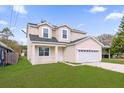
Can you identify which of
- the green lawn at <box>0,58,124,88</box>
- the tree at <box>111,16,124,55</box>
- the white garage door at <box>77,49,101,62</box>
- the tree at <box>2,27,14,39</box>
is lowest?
the green lawn at <box>0,58,124,88</box>

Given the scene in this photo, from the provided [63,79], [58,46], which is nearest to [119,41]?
[58,46]

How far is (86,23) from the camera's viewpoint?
3434 centimetres

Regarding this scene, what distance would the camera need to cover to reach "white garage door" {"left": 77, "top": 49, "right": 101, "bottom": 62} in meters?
22.5

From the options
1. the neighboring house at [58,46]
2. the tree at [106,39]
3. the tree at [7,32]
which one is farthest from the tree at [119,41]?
the tree at [7,32]

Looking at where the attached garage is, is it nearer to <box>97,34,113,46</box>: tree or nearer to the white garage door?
the white garage door

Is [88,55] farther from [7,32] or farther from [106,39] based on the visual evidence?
[106,39]

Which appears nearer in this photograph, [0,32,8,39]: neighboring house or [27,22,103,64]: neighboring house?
[27,22,103,64]: neighboring house

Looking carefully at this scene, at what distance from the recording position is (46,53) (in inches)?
885

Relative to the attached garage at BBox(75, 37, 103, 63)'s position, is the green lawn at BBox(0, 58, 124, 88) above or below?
below

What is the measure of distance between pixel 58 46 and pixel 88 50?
4.29 m

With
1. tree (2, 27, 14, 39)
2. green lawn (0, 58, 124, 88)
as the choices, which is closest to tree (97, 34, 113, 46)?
tree (2, 27, 14, 39)

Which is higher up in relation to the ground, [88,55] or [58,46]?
[58,46]
